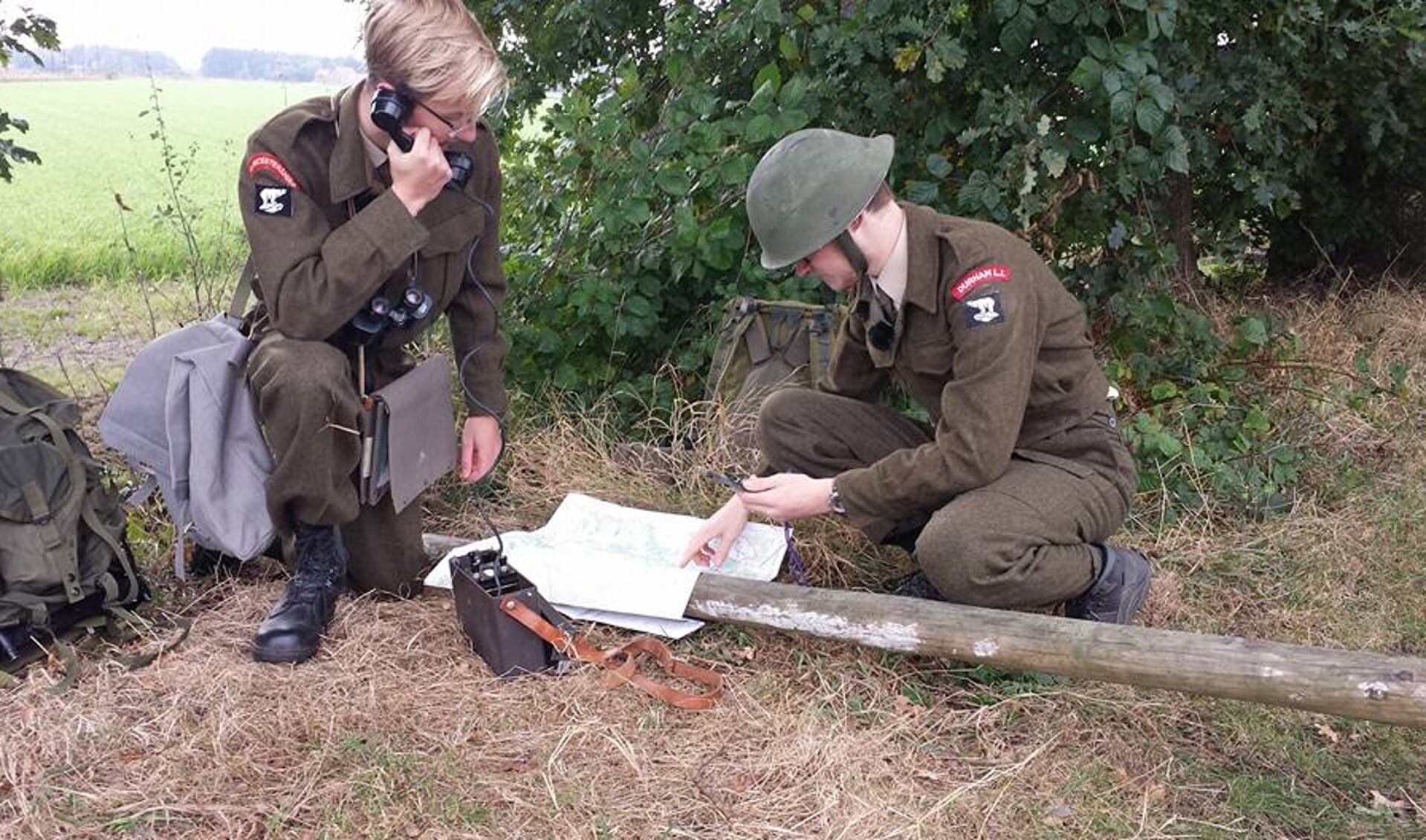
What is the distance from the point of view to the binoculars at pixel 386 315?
130 inches

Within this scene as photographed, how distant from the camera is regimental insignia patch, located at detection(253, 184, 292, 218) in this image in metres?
3.09

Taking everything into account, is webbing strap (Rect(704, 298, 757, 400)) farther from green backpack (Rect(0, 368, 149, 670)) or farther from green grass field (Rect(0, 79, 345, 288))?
green backpack (Rect(0, 368, 149, 670))

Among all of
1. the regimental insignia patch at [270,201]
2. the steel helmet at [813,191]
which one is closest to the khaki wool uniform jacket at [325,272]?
the regimental insignia patch at [270,201]

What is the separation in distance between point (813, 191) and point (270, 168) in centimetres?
132

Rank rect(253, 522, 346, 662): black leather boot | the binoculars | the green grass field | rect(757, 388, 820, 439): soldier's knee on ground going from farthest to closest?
the green grass field
rect(757, 388, 820, 439): soldier's knee on ground
the binoculars
rect(253, 522, 346, 662): black leather boot

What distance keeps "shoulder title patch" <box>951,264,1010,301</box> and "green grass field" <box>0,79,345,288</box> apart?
1903 mm

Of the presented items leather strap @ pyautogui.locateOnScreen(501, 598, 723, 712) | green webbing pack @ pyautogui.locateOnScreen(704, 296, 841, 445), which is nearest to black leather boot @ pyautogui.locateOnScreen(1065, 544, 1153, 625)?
leather strap @ pyautogui.locateOnScreen(501, 598, 723, 712)

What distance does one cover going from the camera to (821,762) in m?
2.78

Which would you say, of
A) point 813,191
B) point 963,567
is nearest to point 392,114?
point 813,191

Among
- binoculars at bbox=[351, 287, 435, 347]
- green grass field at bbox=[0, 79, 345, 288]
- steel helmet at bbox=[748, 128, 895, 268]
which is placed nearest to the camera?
steel helmet at bbox=[748, 128, 895, 268]

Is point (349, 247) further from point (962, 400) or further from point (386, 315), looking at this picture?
point (962, 400)

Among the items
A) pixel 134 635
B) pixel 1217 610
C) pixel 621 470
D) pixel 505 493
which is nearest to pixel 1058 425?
pixel 1217 610

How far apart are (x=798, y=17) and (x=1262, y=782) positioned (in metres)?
3.00

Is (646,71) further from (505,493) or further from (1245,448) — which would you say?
(1245,448)
